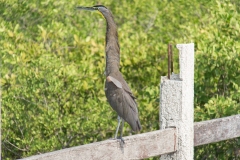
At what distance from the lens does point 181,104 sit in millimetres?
4613

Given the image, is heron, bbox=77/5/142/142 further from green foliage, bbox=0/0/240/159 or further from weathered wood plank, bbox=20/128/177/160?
green foliage, bbox=0/0/240/159

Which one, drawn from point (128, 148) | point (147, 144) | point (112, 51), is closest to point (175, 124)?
point (147, 144)

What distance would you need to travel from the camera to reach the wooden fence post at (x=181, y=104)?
4.62 metres

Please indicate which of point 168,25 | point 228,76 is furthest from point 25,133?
point 168,25

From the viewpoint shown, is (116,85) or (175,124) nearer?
(175,124)

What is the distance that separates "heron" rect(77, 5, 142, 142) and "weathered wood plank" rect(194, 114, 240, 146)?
45 centimetres

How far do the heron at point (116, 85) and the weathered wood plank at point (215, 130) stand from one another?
45cm

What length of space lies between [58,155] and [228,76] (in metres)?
3.72

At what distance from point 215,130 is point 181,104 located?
58 centimetres

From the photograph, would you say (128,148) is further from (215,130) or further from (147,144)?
(215,130)

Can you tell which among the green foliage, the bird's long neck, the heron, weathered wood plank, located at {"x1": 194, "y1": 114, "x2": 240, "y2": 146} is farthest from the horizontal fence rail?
the green foliage

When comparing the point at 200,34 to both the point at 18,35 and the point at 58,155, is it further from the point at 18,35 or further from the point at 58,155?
the point at 58,155

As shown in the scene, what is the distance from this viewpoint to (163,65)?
8.31 m

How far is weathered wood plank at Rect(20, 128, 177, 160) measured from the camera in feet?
12.7
